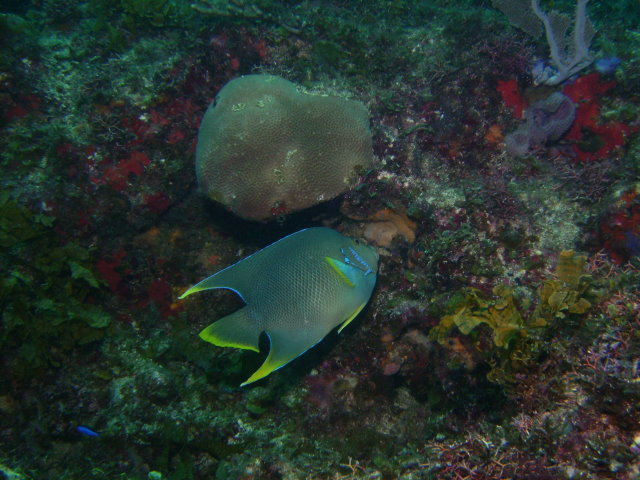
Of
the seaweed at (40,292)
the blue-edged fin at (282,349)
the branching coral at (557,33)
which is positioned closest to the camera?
the blue-edged fin at (282,349)

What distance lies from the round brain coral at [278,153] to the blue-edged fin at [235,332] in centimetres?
143

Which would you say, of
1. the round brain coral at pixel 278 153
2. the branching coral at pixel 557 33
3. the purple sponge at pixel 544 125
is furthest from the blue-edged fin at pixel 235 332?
the branching coral at pixel 557 33

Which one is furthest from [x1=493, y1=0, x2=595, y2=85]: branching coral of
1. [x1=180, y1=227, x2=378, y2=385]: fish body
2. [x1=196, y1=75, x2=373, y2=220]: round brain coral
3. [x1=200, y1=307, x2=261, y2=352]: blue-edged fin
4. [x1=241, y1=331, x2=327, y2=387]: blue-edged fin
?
[x1=200, y1=307, x2=261, y2=352]: blue-edged fin

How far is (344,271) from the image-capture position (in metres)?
2.66

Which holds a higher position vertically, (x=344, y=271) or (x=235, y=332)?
(x=344, y=271)

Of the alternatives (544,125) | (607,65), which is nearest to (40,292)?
(544,125)

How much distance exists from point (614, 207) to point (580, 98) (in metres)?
1.66

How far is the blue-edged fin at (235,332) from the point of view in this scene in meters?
2.44

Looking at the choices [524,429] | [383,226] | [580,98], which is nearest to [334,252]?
[383,226]

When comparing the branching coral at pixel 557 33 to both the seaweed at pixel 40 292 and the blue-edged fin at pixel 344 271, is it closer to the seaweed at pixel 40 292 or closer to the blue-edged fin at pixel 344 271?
the blue-edged fin at pixel 344 271

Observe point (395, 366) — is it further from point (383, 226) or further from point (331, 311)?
point (383, 226)

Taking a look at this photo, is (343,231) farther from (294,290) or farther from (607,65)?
(607,65)

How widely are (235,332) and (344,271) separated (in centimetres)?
99

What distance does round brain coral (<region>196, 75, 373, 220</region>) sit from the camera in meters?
3.58
